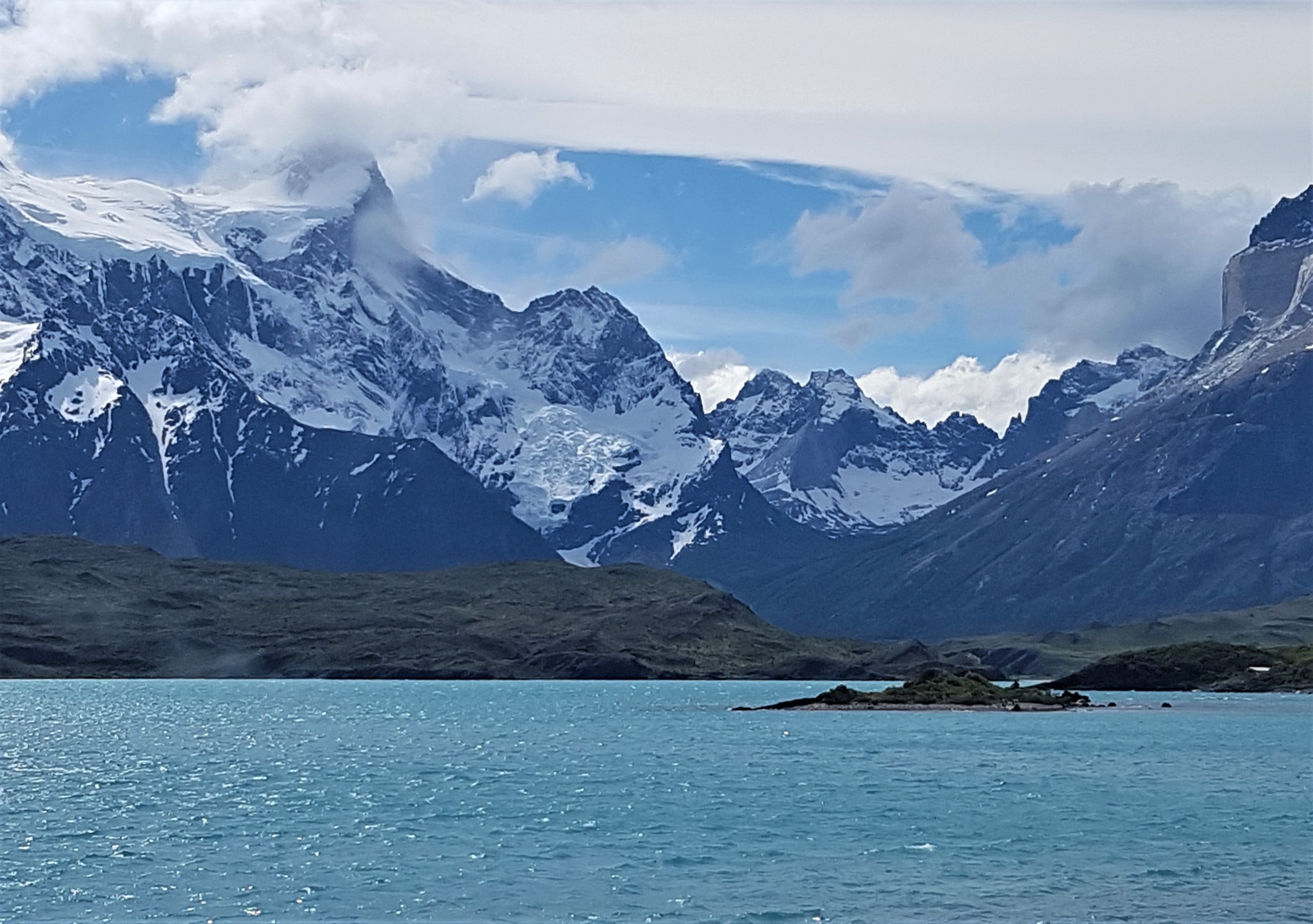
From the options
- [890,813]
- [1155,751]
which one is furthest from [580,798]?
[1155,751]

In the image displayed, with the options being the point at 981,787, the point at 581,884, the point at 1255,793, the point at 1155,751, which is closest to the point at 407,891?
the point at 581,884

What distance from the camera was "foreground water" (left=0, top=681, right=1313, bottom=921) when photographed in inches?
2985

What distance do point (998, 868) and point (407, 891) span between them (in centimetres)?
2805

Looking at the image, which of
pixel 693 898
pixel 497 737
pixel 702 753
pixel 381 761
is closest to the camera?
pixel 693 898

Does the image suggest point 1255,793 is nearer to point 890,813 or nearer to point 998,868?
point 890,813

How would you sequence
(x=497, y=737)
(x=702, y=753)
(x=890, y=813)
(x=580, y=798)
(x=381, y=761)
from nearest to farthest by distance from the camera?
(x=890, y=813) → (x=580, y=798) → (x=381, y=761) → (x=702, y=753) → (x=497, y=737)

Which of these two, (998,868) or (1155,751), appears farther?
(1155,751)

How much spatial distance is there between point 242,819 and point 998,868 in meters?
43.0

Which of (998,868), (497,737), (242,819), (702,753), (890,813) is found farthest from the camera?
(497,737)

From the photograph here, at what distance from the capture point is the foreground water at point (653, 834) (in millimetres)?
75812

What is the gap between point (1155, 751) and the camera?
164 metres

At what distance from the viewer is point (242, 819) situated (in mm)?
102938

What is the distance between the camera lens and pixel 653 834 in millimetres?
99000

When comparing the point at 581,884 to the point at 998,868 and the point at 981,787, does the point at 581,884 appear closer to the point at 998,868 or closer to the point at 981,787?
the point at 998,868
